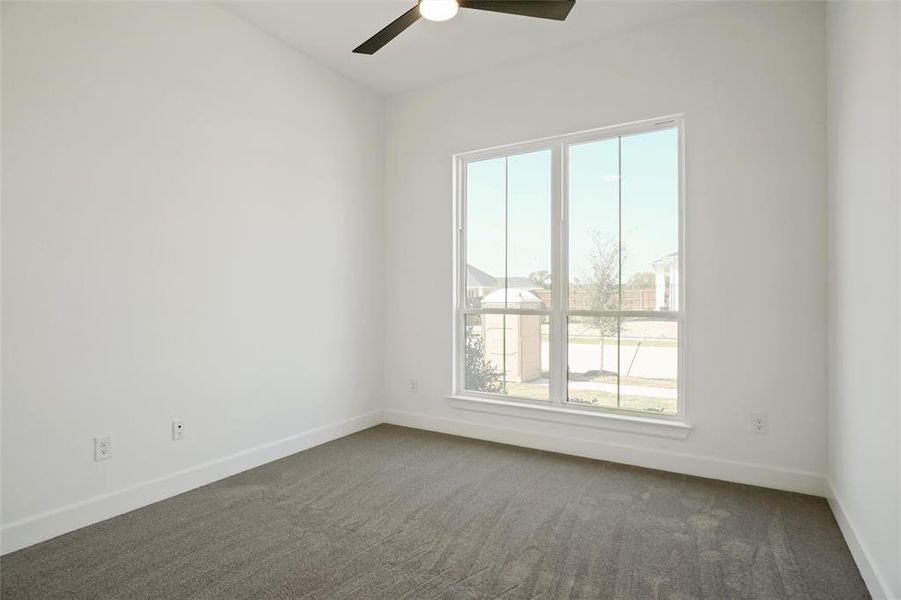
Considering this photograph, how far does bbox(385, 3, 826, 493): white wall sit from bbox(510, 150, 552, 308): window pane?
24 centimetres

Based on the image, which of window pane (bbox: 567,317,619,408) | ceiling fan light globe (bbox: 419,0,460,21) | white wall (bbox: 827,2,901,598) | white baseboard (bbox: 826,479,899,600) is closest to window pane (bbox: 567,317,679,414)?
window pane (bbox: 567,317,619,408)

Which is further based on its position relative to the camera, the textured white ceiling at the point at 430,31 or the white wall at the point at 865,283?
the textured white ceiling at the point at 430,31

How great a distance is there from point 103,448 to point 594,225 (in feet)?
10.9

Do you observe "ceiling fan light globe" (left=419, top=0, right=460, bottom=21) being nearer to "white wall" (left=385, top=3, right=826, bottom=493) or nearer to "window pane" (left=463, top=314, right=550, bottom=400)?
"white wall" (left=385, top=3, right=826, bottom=493)

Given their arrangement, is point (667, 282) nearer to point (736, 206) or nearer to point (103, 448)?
point (736, 206)

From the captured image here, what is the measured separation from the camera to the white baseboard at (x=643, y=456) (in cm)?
286

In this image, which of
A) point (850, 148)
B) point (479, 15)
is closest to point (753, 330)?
point (850, 148)

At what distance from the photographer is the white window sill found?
127 inches

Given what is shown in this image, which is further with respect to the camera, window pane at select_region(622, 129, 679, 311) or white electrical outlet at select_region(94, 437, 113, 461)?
window pane at select_region(622, 129, 679, 311)

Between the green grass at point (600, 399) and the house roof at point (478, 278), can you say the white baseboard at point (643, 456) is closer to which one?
the green grass at point (600, 399)

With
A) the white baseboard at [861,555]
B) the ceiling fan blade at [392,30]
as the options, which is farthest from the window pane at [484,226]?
the white baseboard at [861,555]

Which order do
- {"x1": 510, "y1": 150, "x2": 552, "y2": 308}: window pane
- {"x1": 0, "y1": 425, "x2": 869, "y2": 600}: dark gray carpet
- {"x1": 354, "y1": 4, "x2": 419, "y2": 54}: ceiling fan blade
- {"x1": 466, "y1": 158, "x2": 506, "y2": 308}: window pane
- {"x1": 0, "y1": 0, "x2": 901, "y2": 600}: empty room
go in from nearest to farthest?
1. {"x1": 0, "y1": 425, "x2": 869, "y2": 600}: dark gray carpet
2. {"x1": 0, "y1": 0, "x2": 901, "y2": 600}: empty room
3. {"x1": 354, "y1": 4, "x2": 419, "y2": 54}: ceiling fan blade
4. {"x1": 510, "y1": 150, "x2": 552, "y2": 308}: window pane
5. {"x1": 466, "y1": 158, "x2": 506, "y2": 308}: window pane

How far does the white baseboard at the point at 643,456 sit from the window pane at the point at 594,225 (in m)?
1.00

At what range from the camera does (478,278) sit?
4160mm
